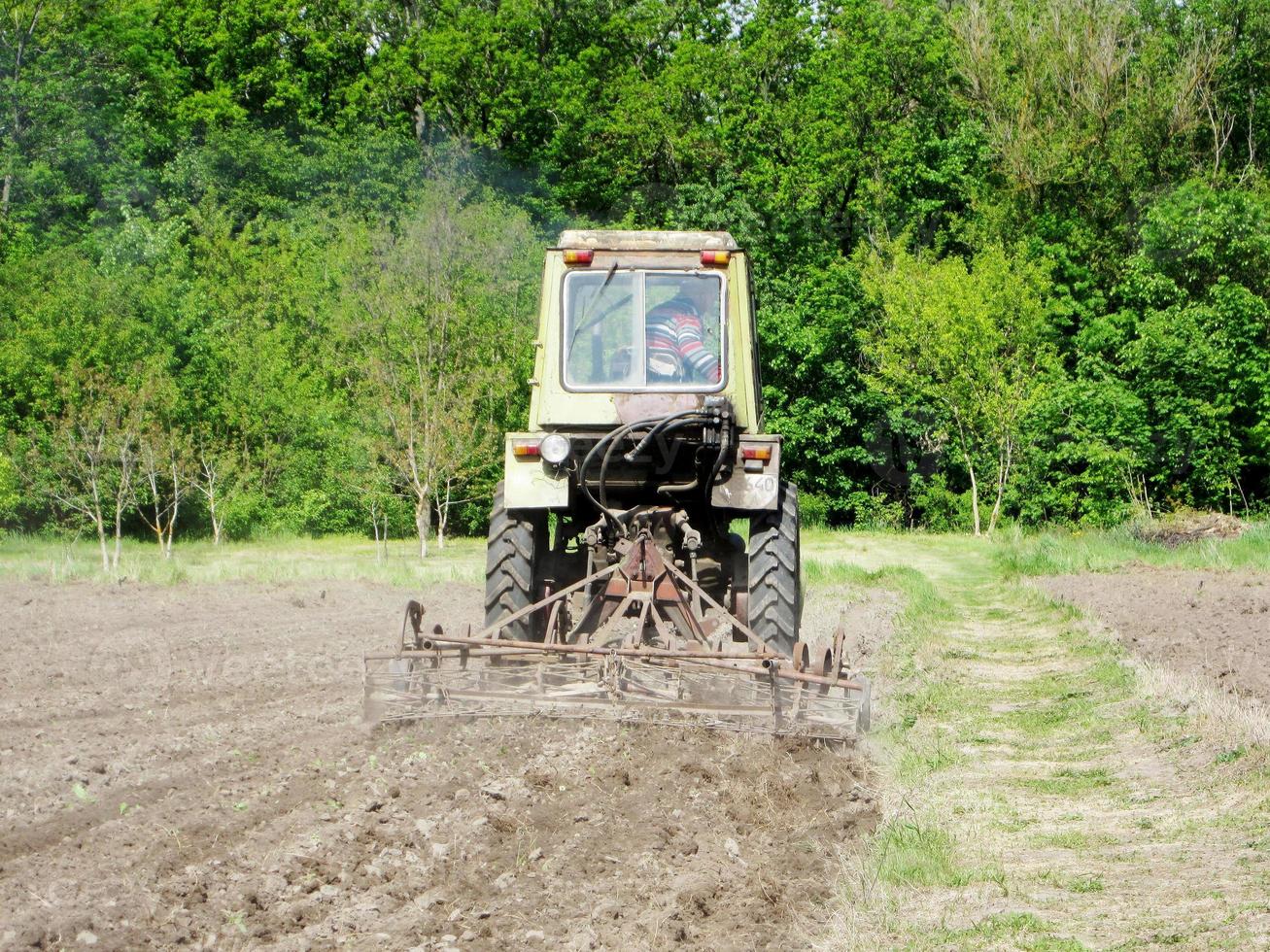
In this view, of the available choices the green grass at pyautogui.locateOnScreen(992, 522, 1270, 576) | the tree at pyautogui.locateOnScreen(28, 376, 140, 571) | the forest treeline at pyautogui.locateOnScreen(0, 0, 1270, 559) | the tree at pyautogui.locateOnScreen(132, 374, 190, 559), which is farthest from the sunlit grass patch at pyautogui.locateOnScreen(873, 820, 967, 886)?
the forest treeline at pyautogui.locateOnScreen(0, 0, 1270, 559)

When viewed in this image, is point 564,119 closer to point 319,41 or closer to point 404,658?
point 319,41

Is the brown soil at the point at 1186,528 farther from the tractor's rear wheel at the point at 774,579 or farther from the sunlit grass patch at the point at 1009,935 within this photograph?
the sunlit grass patch at the point at 1009,935

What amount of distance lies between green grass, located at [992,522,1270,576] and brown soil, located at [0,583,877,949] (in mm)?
12463

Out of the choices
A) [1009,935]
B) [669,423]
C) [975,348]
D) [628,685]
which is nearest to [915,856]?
[1009,935]

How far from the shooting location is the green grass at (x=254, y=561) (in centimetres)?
1920

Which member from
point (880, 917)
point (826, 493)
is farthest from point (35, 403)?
point (880, 917)

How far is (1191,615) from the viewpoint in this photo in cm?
1318

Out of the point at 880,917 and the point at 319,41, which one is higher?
the point at 319,41

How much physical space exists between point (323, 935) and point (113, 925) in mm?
650

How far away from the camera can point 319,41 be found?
42.5 meters

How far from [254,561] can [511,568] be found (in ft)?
59.5

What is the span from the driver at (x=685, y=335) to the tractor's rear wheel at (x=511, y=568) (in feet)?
4.09

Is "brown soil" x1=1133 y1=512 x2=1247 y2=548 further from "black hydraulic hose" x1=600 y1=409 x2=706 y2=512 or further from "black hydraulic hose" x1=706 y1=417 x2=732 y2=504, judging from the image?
"black hydraulic hose" x1=600 y1=409 x2=706 y2=512

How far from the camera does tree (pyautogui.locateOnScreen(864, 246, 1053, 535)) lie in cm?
3080
